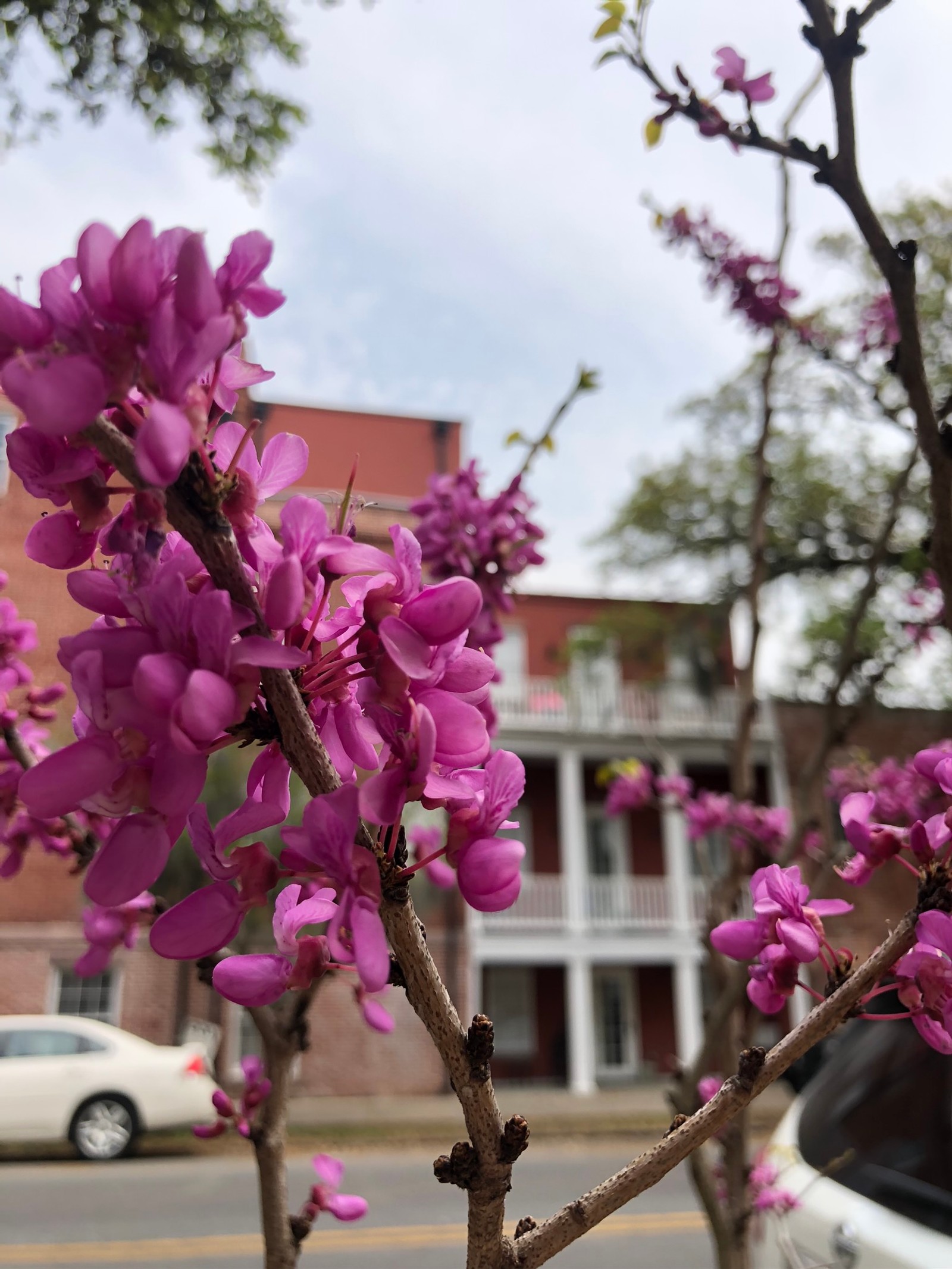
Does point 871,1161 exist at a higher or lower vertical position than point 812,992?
lower

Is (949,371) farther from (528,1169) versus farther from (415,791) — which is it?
(415,791)

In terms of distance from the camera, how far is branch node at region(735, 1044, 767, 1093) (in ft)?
2.54

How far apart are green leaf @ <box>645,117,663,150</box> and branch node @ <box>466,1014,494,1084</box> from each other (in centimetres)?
189

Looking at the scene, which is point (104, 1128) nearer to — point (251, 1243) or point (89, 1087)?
point (89, 1087)

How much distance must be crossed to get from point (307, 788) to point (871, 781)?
160 inches

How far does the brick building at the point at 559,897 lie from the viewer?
1268cm

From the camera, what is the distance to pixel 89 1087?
346 inches

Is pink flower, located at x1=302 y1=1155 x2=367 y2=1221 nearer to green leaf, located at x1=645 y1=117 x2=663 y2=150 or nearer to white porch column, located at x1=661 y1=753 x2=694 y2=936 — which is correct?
green leaf, located at x1=645 y1=117 x2=663 y2=150

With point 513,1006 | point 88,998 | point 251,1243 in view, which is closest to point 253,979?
point 251,1243

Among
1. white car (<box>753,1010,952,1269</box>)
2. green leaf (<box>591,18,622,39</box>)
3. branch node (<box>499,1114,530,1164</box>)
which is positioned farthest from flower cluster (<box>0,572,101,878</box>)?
green leaf (<box>591,18,622,39</box>)

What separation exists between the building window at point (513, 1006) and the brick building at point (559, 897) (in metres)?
0.03

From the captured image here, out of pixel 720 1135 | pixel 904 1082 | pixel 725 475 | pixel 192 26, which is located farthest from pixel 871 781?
pixel 725 475

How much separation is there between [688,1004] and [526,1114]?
163 inches

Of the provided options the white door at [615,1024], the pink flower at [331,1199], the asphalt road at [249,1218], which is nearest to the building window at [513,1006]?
the white door at [615,1024]
